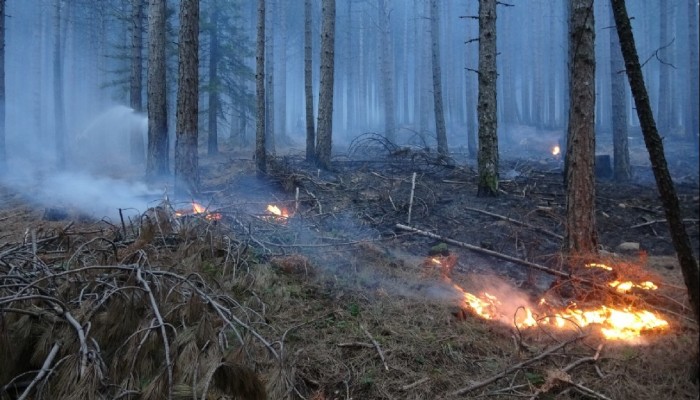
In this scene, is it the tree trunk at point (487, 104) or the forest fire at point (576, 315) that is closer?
the forest fire at point (576, 315)

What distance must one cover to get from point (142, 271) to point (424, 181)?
8396 mm

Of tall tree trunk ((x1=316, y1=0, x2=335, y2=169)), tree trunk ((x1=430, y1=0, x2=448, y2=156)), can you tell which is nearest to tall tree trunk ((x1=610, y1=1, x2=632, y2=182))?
tree trunk ((x1=430, y1=0, x2=448, y2=156))

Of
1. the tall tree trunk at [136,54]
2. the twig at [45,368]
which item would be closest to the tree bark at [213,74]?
the tall tree trunk at [136,54]

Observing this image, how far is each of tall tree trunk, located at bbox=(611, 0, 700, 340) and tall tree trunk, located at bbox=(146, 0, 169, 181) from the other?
10.8m

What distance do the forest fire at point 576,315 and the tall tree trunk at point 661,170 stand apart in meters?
1.92

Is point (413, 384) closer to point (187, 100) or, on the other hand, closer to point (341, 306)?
point (341, 306)

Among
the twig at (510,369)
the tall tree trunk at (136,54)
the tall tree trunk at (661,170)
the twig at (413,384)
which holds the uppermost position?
the tall tree trunk at (136,54)

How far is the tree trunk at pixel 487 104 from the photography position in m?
9.05

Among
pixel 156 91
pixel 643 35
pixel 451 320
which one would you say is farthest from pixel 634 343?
pixel 643 35

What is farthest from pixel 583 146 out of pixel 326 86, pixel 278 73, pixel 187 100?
pixel 278 73

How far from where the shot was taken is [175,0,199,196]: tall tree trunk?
28.6ft

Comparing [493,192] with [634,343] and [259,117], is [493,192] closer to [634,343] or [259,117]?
[634,343]

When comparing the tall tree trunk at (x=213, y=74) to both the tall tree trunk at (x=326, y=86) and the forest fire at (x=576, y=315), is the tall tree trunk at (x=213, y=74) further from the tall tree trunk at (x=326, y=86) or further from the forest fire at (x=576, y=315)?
the forest fire at (x=576, y=315)

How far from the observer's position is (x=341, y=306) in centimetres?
477
